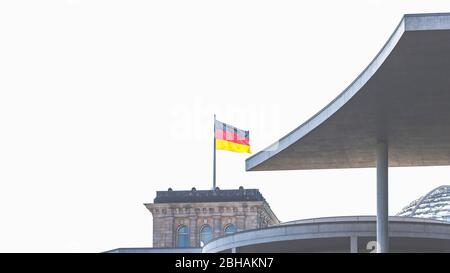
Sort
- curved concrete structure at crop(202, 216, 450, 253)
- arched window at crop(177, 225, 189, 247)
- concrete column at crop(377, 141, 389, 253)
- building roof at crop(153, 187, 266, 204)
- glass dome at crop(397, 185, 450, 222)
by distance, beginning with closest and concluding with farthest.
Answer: concrete column at crop(377, 141, 389, 253)
curved concrete structure at crop(202, 216, 450, 253)
glass dome at crop(397, 185, 450, 222)
building roof at crop(153, 187, 266, 204)
arched window at crop(177, 225, 189, 247)

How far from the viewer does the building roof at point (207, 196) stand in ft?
364

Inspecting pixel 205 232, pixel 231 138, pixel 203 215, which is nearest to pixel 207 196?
pixel 203 215

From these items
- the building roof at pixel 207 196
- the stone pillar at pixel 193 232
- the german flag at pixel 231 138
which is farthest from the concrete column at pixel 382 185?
the stone pillar at pixel 193 232

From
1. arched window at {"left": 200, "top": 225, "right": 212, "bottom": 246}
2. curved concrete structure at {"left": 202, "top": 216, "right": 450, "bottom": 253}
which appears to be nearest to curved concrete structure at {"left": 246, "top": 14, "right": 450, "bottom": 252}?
curved concrete structure at {"left": 202, "top": 216, "right": 450, "bottom": 253}

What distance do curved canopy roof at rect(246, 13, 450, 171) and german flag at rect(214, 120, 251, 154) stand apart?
36348 mm

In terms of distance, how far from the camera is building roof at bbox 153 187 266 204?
111 m

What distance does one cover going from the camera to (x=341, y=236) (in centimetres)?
4834

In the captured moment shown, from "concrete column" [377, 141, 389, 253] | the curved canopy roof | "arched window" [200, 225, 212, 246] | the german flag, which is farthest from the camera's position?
"arched window" [200, 225, 212, 246]

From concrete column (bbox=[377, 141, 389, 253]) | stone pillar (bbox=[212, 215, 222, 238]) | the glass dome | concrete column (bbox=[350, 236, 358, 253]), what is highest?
the glass dome

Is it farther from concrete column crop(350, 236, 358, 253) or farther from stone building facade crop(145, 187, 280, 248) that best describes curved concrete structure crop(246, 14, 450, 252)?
stone building facade crop(145, 187, 280, 248)

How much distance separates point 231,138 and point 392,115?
49.9 metres

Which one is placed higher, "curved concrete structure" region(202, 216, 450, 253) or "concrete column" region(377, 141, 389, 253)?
"concrete column" region(377, 141, 389, 253)
